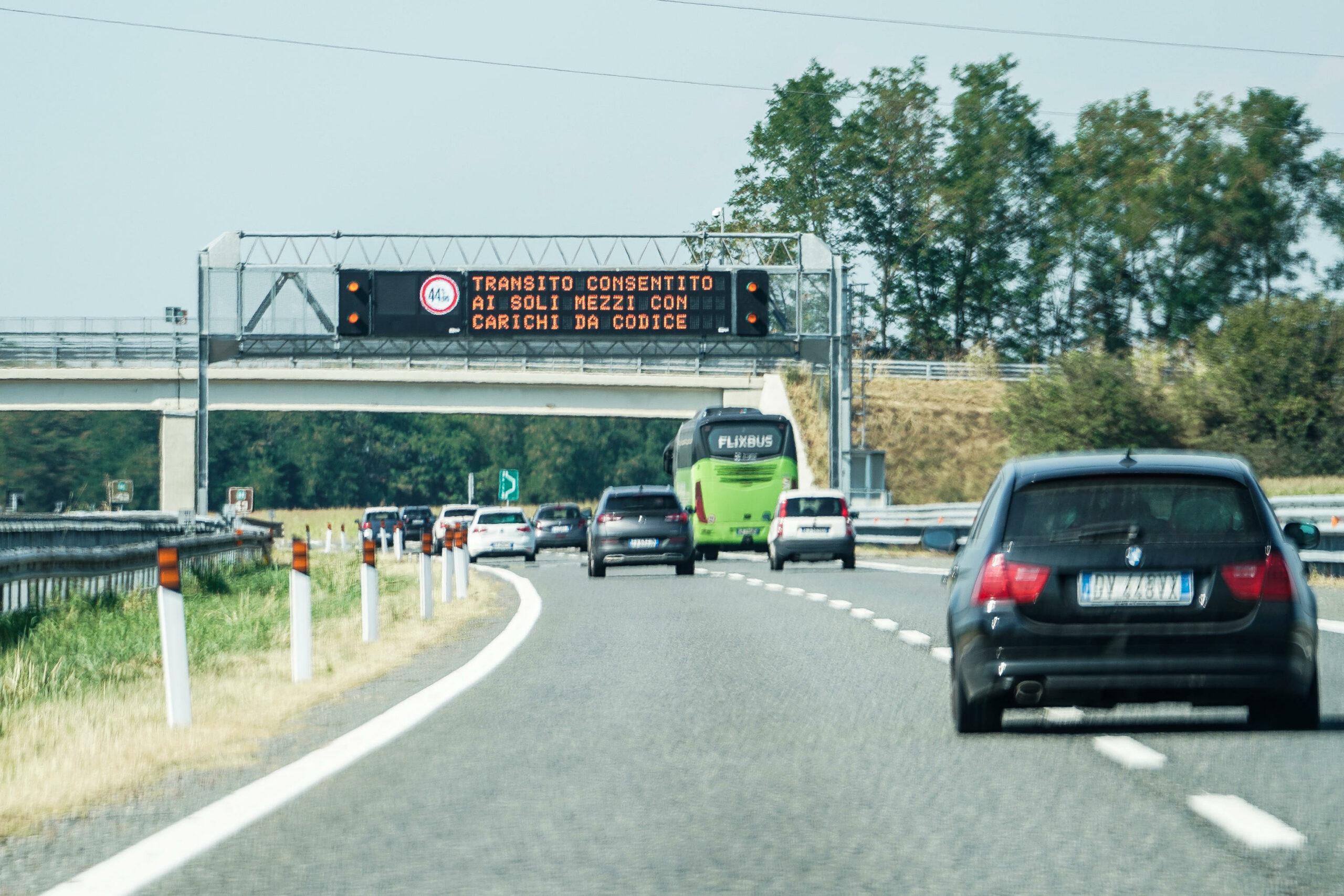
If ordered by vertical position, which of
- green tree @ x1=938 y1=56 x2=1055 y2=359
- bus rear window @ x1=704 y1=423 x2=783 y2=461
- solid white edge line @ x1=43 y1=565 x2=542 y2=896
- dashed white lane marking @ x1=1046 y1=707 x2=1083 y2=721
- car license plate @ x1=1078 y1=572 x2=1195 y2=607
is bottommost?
dashed white lane marking @ x1=1046 y1=707 x2=1083 y2=721

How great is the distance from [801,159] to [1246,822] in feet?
296

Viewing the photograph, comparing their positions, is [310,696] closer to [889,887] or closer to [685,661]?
[685,661]

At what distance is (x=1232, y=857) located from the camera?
6.40 m

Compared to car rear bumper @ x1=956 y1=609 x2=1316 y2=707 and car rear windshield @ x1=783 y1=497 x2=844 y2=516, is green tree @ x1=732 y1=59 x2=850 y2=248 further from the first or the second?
car rear bumper @ x1=956 y1=609 x2=1316 y2=707

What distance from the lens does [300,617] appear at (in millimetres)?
13547

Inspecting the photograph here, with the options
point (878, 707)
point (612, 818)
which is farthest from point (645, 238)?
point (612, 818)

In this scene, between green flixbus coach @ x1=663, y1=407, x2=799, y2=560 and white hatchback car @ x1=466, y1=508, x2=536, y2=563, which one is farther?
white hatchback car @ x1=466, y1=508, x2=536, y2=563

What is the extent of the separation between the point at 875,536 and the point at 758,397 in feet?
75.7

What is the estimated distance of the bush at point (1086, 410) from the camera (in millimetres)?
69438

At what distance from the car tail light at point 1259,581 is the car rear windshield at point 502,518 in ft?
123

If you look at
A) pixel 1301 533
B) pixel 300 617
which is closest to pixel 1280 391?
pixel 300 617

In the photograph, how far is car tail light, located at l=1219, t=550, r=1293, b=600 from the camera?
9.27m

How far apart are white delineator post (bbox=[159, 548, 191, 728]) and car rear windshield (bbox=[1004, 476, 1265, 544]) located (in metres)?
4.31

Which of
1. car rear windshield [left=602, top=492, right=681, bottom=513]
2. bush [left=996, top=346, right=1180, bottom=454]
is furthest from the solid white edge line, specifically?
bush [left=996, top=346, right=1180, bottom=454]
